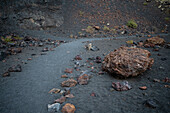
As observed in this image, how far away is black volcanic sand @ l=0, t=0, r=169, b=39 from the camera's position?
11022 mm

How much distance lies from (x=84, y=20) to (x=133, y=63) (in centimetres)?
1256

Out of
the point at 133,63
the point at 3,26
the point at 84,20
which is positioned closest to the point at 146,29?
the point at 84,20

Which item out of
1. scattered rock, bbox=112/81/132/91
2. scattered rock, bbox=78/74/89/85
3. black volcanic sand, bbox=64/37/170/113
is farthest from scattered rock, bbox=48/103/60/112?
scattered rock, bbox=112/81/132/91

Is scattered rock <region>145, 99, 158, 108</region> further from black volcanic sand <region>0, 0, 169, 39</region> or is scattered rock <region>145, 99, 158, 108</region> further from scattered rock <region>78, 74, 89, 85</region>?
black volcanic sand <region>0, 0, 169, 39</region>

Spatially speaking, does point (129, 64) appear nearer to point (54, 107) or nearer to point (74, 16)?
point (54, 107)

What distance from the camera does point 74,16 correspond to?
14.3m

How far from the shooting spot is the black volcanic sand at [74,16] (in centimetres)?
1102

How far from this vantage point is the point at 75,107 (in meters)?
1.74

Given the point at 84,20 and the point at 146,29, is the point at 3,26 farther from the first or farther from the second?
the point at 146,29

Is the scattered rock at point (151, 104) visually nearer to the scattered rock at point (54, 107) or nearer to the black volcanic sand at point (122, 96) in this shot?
the black volcanic sand at point (122, 96)

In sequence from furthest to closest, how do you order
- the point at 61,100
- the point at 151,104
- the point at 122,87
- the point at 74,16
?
the point at 74,16, the point at 122,87, the point at 61,100, the point at 151,104

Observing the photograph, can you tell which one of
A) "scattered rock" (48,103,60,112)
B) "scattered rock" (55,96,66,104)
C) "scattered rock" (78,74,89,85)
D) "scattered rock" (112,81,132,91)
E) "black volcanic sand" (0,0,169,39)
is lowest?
"scattered rock" (48,103,60,112)

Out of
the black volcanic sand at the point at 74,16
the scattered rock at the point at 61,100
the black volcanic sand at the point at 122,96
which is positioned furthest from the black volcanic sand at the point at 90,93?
the black volcanic sand at the point at 74,16

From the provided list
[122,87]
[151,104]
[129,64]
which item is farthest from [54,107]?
[129,64]
